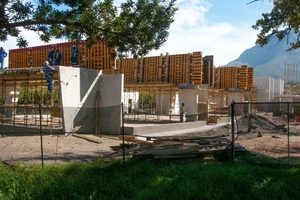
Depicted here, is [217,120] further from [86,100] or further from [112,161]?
[112,161]

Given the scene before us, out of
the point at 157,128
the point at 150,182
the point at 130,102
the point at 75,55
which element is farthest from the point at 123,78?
the point at 130,102

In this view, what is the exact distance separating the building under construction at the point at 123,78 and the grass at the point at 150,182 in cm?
553

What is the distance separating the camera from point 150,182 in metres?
6.30

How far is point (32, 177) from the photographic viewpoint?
669 cm

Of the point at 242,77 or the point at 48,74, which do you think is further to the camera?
the point at 242,77

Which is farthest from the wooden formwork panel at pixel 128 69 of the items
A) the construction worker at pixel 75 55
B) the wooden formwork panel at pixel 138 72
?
the construction worker at pixel 75 55

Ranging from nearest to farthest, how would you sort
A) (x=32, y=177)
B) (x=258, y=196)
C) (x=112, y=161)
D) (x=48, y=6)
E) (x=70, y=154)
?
(x=258, y=196), (x=32, y=177), (x=48, y=6), (x=112, y=161), (x=70, y=154)

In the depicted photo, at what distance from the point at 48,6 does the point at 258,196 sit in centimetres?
607

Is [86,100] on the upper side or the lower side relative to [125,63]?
lower

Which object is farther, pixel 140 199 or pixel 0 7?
pixel 0 7

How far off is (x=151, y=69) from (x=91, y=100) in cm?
979

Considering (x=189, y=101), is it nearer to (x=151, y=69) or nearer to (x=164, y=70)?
(x=164, y=70)

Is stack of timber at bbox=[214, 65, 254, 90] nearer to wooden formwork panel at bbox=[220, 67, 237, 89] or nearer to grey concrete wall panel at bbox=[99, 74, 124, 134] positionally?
wooden formwork panel at bbox=[220, 67, 237, 89]

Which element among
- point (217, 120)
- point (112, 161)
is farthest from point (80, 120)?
point (217, 120)
